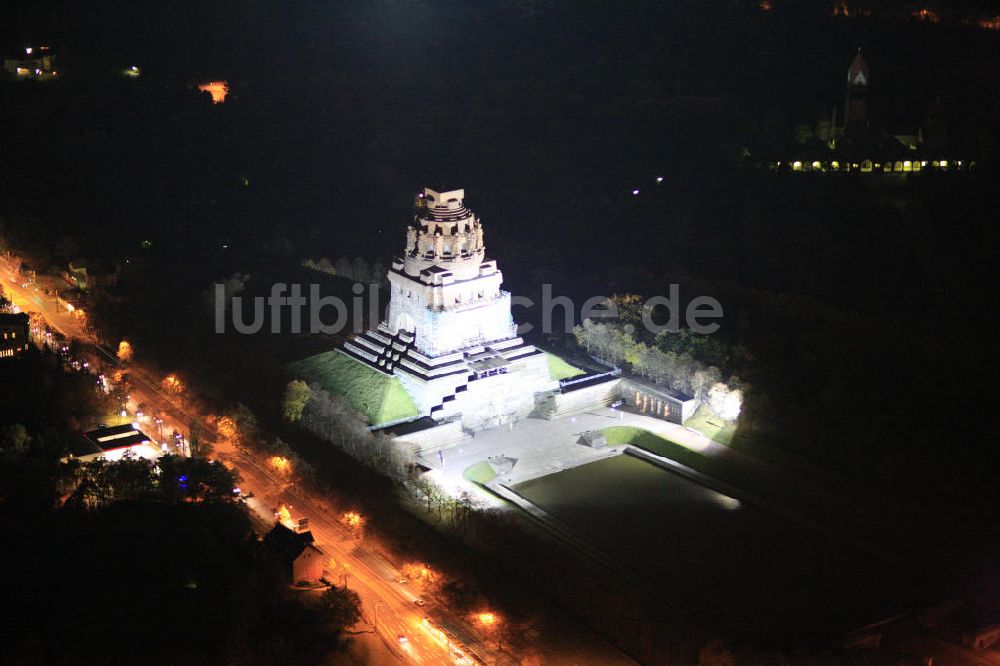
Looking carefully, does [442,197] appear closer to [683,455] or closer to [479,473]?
[479,473]

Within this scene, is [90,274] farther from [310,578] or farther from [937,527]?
[937,527]

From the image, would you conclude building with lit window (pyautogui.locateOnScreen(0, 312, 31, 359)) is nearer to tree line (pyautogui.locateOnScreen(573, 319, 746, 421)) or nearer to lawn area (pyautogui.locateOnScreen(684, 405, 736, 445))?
tree line (pyautogui.locateOnScreen(573, 319, 746, 421))

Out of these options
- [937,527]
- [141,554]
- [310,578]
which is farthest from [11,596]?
[937,527]

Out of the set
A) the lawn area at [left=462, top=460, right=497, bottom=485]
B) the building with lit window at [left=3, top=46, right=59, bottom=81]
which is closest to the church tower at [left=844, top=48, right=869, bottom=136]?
the lawn area at [left=462, top=460, right=497, bottom=485]

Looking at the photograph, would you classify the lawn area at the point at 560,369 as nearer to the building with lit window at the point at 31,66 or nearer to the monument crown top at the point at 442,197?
the monument crown top at the point at 442,197

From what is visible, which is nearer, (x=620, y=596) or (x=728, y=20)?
(x=620, y=596)

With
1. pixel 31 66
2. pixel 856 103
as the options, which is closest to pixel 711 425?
pixel 856 103
